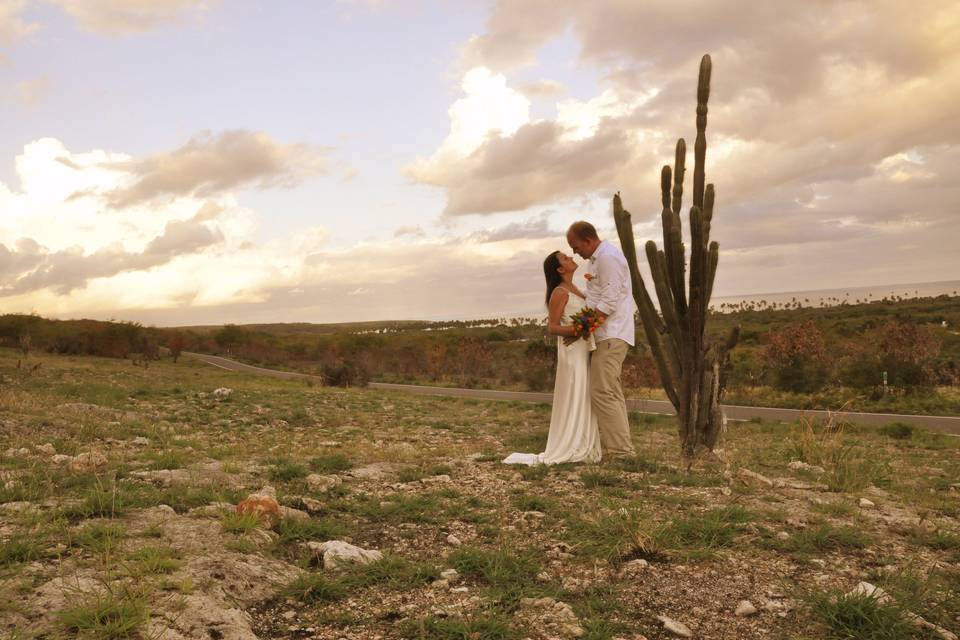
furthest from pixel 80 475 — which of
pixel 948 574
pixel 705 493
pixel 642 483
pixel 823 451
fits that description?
pixel 823 451

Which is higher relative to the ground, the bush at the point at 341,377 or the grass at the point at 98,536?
the grass at the point at 98,536

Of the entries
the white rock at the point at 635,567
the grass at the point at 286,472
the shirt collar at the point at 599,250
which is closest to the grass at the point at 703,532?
the white rock at the point at 635,567

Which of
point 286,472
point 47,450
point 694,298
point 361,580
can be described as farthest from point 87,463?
point 694,298

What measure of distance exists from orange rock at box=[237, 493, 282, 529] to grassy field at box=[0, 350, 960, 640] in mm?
87

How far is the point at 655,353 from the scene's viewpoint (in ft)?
28.7

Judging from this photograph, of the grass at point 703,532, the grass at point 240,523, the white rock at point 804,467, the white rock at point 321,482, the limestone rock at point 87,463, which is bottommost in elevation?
the white rock at point 804,467

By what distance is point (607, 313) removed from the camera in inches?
272

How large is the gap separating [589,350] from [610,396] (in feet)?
1.75

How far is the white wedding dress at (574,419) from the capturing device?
7.18 meters

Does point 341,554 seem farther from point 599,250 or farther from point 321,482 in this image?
point 599,250

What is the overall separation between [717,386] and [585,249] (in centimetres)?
247

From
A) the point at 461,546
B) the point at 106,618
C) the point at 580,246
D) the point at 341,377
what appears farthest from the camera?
the point at 341,377

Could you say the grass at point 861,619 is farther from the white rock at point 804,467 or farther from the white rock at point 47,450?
the white rock at point 47,450

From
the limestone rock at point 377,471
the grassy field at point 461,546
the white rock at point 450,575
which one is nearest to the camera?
the grassy field at point 461,546
